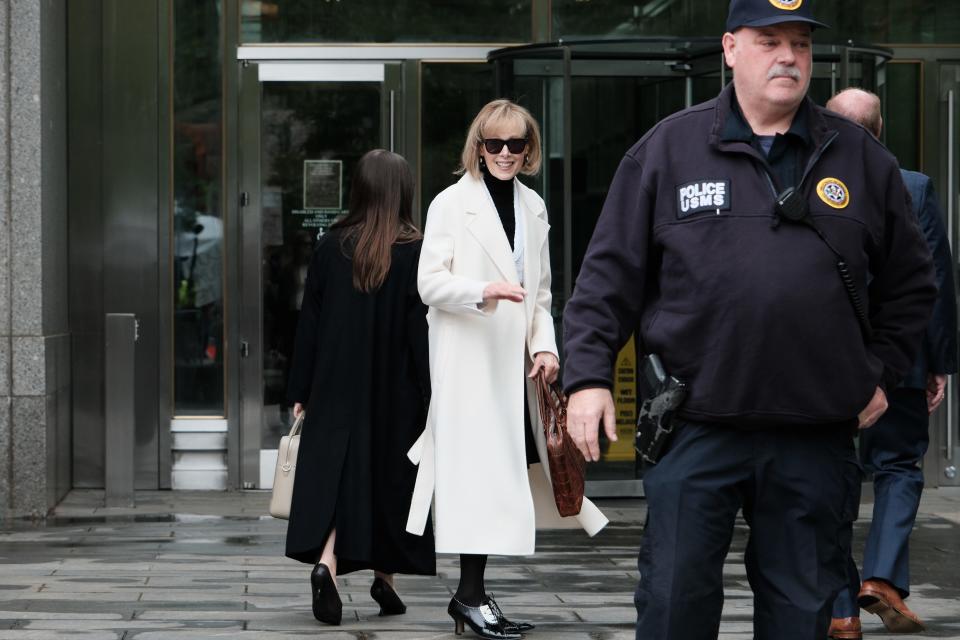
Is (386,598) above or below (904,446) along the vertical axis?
below

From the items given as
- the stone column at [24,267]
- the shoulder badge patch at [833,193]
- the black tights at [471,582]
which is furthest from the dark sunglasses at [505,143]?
the stone column at [24,267]

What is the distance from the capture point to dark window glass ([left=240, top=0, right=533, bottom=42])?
9992 mm

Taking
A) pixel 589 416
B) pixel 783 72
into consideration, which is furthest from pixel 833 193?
pixel 589 416

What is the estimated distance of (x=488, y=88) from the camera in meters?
9.98

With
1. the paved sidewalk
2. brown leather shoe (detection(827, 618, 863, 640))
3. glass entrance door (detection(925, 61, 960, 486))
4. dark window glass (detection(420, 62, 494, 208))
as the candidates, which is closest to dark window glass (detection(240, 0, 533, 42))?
dark window glass (detection(420, 62, 494, 208))

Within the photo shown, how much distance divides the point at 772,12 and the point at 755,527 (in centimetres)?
116

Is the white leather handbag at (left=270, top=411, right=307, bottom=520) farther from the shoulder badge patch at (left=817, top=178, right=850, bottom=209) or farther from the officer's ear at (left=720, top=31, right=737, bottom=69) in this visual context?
the shoulder badge patch at (left=817, top=178, right=850, bottom=209)

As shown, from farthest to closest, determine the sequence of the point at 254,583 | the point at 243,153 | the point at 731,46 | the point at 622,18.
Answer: the point at 622,18 < the point at 243,153 < the point at 254,583 < the point at 731,46

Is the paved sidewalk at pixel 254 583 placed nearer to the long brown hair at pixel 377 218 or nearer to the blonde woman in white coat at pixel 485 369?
the blonde woman in white coat at pixel 485 369

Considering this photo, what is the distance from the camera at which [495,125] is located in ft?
19.0

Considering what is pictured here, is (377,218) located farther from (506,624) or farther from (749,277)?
(749,277)

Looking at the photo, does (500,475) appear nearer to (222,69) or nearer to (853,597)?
(853,597)

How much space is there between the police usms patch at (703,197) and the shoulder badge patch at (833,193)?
21cm

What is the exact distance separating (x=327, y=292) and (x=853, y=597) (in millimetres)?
2253
